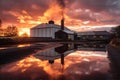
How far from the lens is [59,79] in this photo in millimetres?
11734

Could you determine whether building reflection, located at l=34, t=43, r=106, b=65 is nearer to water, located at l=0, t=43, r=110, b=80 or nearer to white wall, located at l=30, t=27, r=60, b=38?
water, located at l=0, t=43, r=110, b=80

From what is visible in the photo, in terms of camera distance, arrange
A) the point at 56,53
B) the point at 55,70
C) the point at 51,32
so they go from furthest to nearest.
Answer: the point at 51,32
the point at 56,53
the point at 55,70

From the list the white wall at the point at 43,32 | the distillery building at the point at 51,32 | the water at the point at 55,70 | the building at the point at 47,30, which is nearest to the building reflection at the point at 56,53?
the water at the point at 55,70

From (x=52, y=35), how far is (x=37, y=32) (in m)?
10.8

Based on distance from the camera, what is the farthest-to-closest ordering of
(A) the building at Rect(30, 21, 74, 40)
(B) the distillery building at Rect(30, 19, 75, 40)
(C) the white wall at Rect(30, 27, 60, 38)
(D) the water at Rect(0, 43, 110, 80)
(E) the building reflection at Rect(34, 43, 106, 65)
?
(C) the white wall at Rect(30, 27, 60, 38)
(A) the building at Rect(30, 21, 74, 40)
(B) the distillery building at Rect(30, 19, 75, 40)
(E) the building reflection at Rect(34, 43, 106, 65)
(D) the water at Rect(0, 43, 110, 80)

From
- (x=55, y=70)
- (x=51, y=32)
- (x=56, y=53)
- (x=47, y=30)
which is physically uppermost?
(x=47, y=30)

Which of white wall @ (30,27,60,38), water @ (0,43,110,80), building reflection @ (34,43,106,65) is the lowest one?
building reflection @ (34,43,106,65)

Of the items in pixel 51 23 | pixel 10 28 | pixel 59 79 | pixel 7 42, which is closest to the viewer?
pixel 59 79

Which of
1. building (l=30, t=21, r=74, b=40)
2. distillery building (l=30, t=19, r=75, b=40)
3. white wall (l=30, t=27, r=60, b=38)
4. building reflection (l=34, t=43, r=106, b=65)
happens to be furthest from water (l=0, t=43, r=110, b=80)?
white wall (l=30, t=27, r=60, b=38)

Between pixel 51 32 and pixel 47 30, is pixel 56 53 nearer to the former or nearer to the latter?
pixel 51 32

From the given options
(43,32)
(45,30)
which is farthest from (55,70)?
(43,32)

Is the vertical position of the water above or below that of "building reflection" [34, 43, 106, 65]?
above

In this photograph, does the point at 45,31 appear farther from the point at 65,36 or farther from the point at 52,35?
the point at 65,36

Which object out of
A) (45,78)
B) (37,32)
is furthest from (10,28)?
(45,78)
